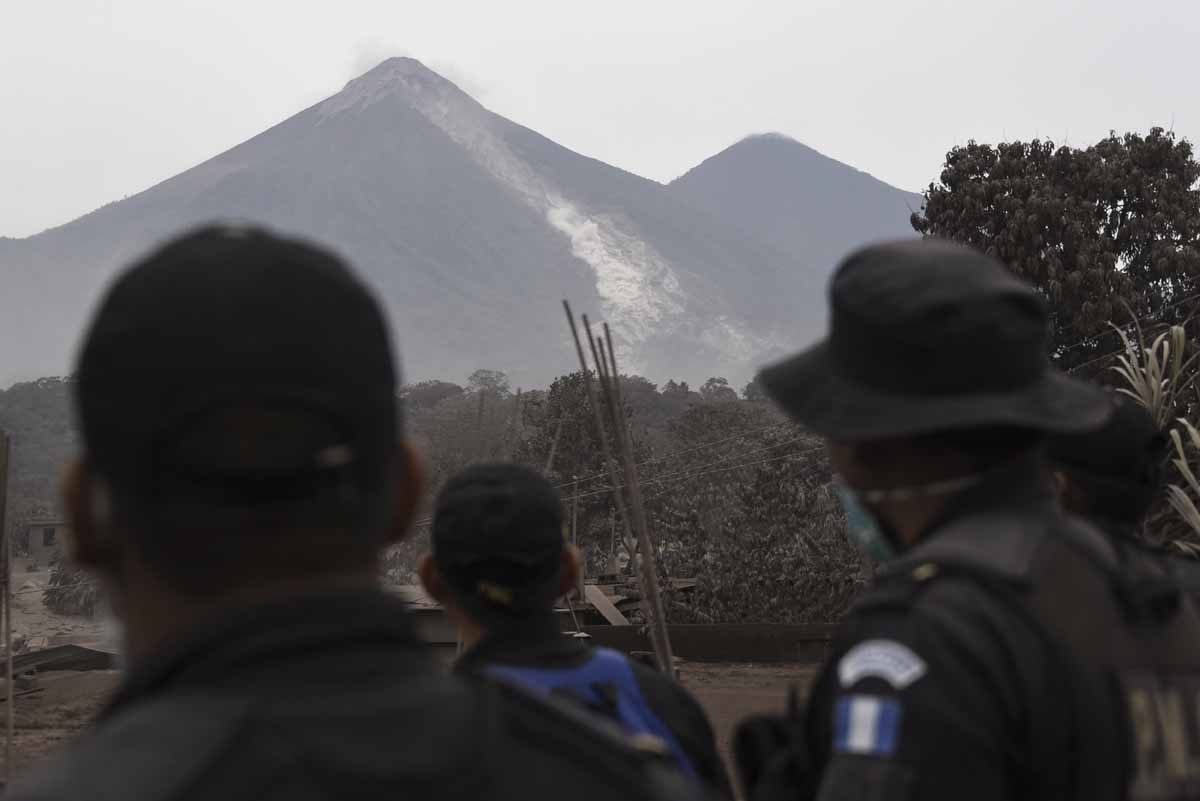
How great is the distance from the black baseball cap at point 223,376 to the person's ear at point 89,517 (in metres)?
0.04

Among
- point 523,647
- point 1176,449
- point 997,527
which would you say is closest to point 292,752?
point 997,527

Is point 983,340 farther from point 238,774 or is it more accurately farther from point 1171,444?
point 1171,444

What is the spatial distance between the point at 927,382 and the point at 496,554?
3.73 ft

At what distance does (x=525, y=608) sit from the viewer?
271cm

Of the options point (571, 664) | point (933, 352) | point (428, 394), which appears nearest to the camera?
point (933, 352)

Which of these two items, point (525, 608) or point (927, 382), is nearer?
point (927, 382)

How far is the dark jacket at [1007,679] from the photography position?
62.7 inches

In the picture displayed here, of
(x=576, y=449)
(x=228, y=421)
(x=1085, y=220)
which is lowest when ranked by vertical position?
(x=228, y=421)

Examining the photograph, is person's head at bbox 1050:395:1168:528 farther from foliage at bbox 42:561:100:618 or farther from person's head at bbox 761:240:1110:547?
foliage at bbox 42:561:100:618

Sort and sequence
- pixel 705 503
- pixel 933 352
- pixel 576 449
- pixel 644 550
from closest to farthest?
pixel 933 352 → pixel 644 550 → pixel 705 503 → pixel 576 449

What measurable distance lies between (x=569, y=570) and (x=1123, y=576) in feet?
4.39

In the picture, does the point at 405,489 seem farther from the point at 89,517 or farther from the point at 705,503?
the point at 705,503

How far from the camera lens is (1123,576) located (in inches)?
72.1

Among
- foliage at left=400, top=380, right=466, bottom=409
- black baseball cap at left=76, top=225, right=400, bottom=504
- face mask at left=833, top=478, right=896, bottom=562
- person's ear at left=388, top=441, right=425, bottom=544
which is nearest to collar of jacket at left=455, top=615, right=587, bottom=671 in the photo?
face mask at left=833, top=478, right=896, bottom=562
